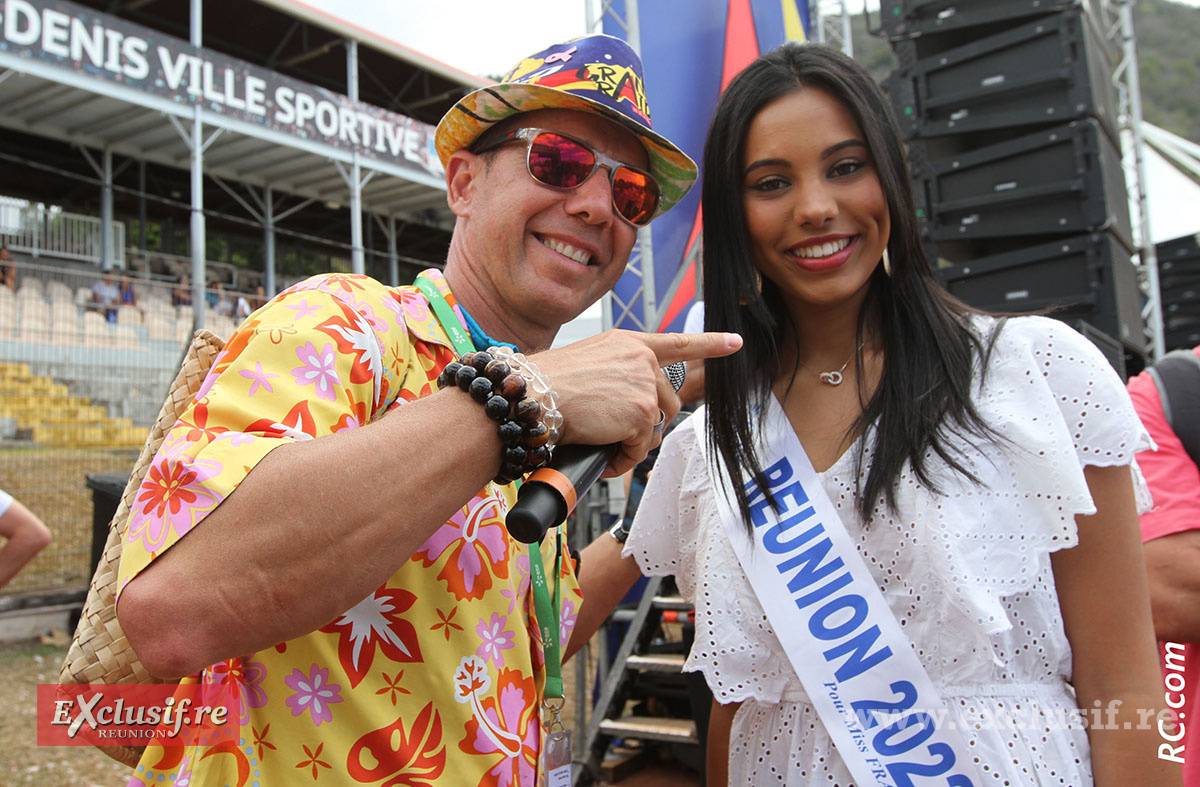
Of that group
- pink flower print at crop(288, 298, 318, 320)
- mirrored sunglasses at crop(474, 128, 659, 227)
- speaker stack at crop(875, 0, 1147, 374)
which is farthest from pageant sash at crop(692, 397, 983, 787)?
speaker stack at crop(875, 0, 1147, 374)

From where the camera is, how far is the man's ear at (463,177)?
1.67 m

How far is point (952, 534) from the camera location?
1.39 metres

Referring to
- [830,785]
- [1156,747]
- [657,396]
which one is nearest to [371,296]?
[657,396]

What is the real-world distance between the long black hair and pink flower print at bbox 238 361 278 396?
99 cm

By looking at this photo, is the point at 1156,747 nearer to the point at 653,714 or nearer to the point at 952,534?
the point at 952,534

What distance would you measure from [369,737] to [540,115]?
116 cm

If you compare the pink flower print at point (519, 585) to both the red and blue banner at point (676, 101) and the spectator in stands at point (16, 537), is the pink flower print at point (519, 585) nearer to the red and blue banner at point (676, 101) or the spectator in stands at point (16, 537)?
the spectator in stands at point (16, 537)

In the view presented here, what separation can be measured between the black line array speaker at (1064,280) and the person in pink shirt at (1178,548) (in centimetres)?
409

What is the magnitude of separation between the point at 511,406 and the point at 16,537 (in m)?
3.78

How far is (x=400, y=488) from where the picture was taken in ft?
3.16

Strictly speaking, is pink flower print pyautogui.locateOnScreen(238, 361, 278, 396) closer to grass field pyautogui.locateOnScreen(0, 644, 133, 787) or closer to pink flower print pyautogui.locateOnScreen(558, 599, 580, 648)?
pink flower print pyautogui.locateOnScreen(558, 599, 580, 648)

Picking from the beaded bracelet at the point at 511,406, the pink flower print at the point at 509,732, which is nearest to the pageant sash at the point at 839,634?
the pink flower print at the point at 509,732

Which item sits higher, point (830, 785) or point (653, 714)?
point (830, 785)

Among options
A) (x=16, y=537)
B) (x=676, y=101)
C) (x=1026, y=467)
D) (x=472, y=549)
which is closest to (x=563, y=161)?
(x=472, y=549)
